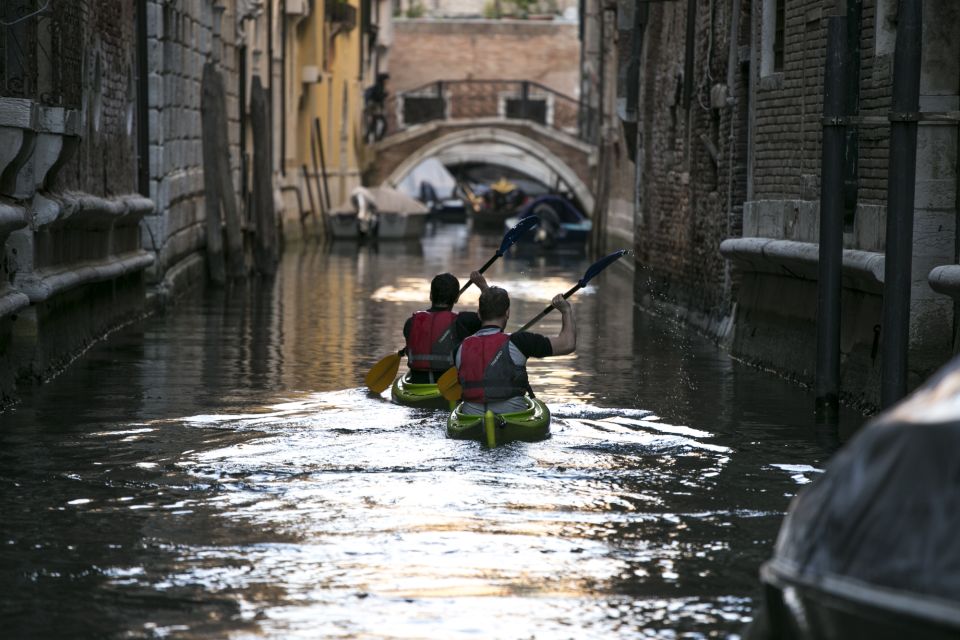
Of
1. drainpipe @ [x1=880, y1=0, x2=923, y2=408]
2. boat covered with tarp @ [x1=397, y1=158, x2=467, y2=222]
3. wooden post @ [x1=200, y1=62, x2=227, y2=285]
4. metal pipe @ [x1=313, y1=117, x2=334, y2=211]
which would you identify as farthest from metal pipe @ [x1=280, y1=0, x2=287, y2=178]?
drainpipe @ [x1=880, y1=0, x2=923, y2=408]

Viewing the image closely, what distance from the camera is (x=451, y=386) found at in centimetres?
1142

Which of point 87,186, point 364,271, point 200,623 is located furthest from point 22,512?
point 364,271

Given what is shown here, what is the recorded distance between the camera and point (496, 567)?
22.0 feet

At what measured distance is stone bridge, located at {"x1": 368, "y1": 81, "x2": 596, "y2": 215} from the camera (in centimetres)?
5362

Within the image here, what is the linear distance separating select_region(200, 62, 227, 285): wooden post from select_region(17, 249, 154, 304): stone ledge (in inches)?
239

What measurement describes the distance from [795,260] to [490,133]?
42252 mm

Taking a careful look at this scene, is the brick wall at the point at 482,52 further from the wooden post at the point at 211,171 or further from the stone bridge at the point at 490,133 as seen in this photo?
the wooden post at the point at 211,171

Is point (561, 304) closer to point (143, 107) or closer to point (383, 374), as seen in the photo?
point (383, 374)

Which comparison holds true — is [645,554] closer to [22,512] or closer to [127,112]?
[22,512]

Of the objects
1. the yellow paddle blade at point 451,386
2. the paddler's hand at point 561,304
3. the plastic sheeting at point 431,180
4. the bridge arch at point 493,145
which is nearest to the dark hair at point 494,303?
the paddler's hand at point 561,304

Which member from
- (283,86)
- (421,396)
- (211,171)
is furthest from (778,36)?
(283,86)

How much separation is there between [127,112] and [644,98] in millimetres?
7109

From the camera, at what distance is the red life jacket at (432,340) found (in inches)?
470

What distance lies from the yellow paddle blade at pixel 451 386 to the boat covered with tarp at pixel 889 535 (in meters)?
7.36
